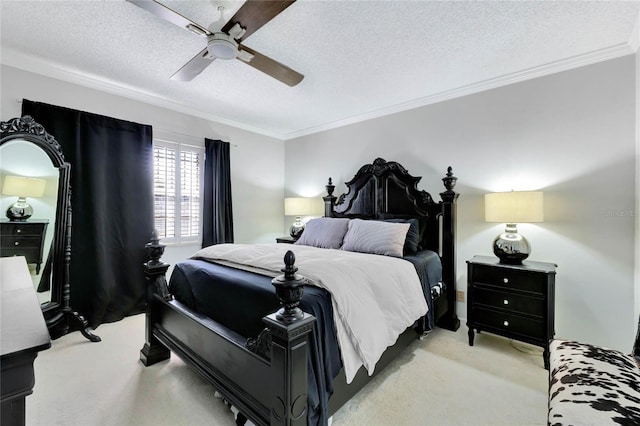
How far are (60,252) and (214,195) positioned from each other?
1.73 metres

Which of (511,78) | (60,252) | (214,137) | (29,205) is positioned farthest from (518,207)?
(29,205)

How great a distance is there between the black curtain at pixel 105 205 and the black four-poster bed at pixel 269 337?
1228mm

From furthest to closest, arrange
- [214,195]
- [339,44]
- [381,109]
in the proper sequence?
1. [214,195]
2. [381,109]
3. [339,44]

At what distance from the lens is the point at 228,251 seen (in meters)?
2.43

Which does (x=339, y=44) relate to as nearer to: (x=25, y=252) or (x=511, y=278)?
(x=511, y=278)

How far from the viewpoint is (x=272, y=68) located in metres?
2.25

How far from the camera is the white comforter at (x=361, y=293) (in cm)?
159

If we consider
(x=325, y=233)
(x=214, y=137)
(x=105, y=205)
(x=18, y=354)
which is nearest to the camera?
(x=18, y=354)

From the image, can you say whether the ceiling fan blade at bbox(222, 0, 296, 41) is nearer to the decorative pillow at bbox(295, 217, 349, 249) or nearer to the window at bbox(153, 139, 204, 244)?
the decorative pillow at bbox(295, 217, 349, 249)

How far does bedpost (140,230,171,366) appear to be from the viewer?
2.20 meters

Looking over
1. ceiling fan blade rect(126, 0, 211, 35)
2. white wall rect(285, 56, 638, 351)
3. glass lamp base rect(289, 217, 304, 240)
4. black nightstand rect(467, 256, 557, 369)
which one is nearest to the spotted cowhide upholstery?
black nightstand rect(467, 256, 557, 369)

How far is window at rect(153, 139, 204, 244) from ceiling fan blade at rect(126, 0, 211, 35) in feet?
7.17

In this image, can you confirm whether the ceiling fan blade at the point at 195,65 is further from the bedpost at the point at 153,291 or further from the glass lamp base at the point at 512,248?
the glass lamp base at the point at 512,248

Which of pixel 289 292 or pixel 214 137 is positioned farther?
pixel 214 137
